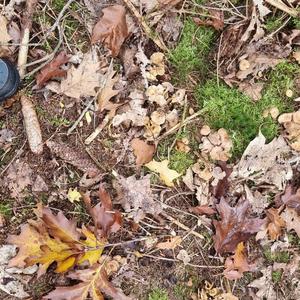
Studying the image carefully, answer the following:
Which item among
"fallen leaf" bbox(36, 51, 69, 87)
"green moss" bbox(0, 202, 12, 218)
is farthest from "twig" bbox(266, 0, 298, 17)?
"green moss" bbox(0, 202, 12, 218)

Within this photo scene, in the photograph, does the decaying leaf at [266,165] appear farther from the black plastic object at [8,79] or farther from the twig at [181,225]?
the black plastic object at [8,79]

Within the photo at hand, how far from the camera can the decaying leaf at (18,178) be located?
4.33 m

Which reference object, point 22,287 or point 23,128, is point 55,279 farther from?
→ point 23,128

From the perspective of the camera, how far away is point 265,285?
4.51m

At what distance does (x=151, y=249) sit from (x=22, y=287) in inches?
41.8

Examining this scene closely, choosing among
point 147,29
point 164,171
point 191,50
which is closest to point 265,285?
point 164,171

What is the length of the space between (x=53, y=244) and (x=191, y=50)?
6.22 feet

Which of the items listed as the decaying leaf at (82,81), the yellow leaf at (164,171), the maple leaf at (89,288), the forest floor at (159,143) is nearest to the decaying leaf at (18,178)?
the forest floor at (159,143)

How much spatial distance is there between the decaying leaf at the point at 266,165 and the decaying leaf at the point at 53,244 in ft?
4.27

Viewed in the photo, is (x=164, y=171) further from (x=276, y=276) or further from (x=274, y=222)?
(x=276, y=276)

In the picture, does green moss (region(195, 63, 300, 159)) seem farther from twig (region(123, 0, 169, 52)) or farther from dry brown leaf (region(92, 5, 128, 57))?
dry brown leaf (region(92, 5, 128, 57))

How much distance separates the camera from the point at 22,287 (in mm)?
4293

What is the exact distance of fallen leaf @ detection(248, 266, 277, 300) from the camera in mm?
4492

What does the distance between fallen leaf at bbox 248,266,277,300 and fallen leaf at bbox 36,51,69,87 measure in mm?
2302
